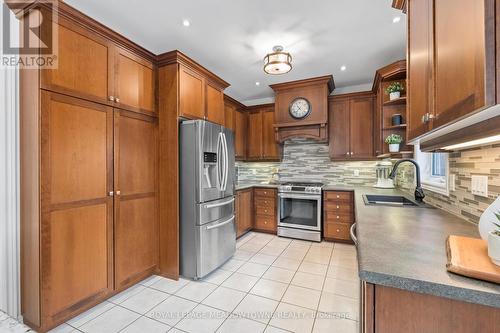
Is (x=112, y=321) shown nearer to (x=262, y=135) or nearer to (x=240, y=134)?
(x=240, y=134)

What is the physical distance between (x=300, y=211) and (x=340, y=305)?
1865 mm

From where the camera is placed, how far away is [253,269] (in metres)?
2.70

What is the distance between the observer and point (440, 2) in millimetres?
876

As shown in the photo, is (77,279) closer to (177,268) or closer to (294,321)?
(177,268)

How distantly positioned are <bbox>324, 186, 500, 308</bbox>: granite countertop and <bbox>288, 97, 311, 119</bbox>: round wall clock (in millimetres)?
2512

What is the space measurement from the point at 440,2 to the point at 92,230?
2.66 meters

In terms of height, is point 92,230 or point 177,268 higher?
point 92,230

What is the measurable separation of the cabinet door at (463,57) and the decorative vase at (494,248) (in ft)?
1.26

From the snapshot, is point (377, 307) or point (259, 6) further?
point (259, 6)

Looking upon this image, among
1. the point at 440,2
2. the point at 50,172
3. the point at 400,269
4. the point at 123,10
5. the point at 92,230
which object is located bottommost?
the point at 92,230

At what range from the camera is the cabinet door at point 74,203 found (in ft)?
5.41

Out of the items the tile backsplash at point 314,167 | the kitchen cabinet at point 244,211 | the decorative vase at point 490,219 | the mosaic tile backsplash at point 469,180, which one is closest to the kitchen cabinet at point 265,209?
the kitchen cabinet at point 244,211

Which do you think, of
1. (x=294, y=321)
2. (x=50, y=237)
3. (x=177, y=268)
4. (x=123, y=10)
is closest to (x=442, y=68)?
(x=294, y=321)

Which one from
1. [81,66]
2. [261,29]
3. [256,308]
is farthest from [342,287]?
[81,66]
